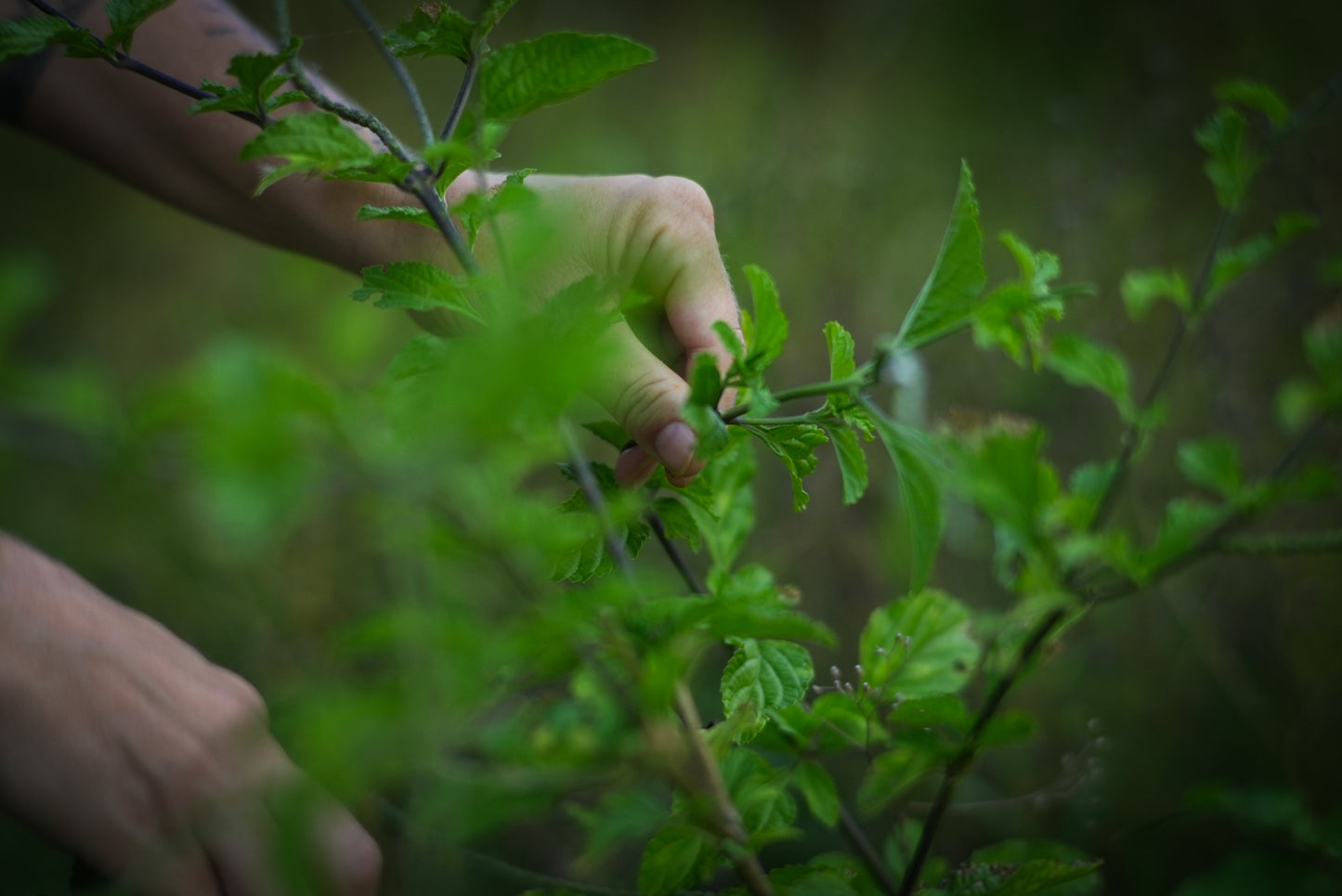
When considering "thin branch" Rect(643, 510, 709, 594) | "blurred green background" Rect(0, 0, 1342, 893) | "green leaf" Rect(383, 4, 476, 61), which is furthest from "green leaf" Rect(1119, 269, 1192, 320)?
"blurred green background" Rect(0, 0, 1342, 893)

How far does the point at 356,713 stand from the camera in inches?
11.4

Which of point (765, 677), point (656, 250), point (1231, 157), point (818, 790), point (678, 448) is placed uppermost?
point (1231, 157)

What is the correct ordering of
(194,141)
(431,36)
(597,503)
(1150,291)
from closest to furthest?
(597,503) → (431,36) → (1150,291) → (194,141)

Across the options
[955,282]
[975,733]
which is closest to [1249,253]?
[955,282]

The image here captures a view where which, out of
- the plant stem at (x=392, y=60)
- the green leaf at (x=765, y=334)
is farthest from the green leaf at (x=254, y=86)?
the green leaf at (x=765, y=334)

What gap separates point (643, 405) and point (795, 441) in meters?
0.18

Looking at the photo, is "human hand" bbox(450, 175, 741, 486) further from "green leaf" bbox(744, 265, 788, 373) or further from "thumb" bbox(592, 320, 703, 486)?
"green leaf" bbox(744, 265, 788, 373)

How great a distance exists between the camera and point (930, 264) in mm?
2258

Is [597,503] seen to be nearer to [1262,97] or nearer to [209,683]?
[209,683]

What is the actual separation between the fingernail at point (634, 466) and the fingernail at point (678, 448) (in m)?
0.06

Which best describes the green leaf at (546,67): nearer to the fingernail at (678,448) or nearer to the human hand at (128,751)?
the fingernail at (678,448)

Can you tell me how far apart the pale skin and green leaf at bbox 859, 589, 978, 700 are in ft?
0.74

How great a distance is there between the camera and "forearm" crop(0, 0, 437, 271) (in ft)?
3.24

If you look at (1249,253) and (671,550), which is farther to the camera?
(671,550)
